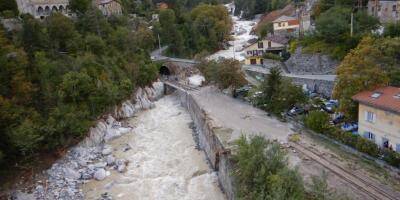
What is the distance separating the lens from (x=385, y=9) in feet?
131

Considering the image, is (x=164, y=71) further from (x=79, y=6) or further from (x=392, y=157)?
(x=392, y=157)

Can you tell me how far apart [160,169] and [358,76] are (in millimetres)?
15427

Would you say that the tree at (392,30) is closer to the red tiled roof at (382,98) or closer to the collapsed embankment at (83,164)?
the red tiled roof at (382,98)

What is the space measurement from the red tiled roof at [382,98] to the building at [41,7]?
44.0 metres

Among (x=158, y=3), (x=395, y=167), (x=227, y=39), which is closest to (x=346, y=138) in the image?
(x=395, y=167)

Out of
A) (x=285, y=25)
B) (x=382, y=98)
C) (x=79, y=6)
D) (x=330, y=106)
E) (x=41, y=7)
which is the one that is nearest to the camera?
(x=382, y=98)

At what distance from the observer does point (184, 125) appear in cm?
3566

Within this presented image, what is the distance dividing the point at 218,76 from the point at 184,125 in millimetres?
6385

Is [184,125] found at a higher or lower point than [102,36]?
lower

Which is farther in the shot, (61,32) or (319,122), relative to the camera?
(61,32)

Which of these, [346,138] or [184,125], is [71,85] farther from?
[346,138]

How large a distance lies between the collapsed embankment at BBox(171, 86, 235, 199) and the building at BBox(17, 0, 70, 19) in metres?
30.6

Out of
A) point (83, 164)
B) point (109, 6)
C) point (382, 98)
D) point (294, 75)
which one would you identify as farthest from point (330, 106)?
point (109, 6)

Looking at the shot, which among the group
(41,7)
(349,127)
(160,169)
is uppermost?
(41,7)
